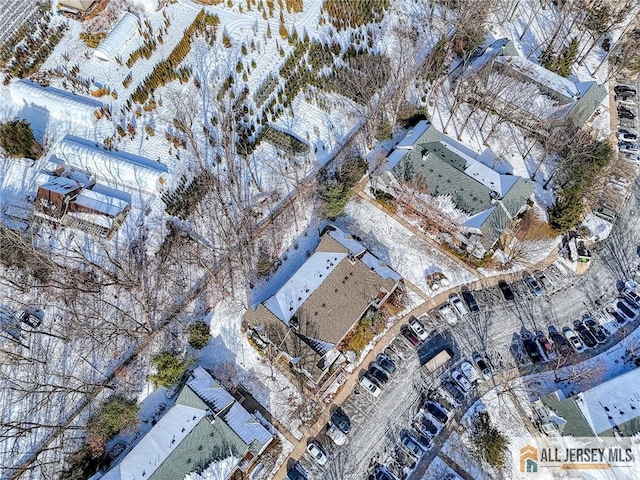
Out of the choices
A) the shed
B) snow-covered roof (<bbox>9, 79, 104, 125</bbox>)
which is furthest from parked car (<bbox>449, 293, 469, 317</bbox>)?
the shed

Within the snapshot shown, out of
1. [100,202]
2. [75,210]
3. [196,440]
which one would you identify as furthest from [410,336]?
[75,210]

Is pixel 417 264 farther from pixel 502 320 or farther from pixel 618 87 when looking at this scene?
pixel 618 87

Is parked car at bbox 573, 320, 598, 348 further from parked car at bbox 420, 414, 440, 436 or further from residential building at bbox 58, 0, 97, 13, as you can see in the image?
residential building at bbox 58, 0, 97, 13

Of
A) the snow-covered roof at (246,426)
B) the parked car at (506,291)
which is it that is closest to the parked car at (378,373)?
the snow-covered roof at (246,426)

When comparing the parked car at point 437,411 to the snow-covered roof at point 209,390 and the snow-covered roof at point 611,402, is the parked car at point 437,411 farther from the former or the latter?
the snow-covered roof at point 209,390

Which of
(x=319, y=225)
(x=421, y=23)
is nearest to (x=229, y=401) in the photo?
(x=319, y=225)

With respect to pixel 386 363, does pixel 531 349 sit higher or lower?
higher

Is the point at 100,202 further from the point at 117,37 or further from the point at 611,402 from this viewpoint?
the point at 611,402
